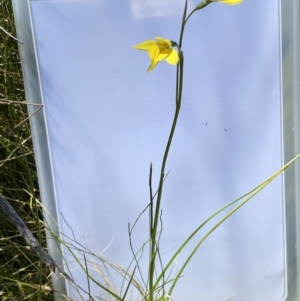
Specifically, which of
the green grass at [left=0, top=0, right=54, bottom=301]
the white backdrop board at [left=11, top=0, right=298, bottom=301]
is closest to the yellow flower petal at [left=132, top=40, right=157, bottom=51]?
the white backdrop board at [left=11, top=0, right=298, bottom=301]

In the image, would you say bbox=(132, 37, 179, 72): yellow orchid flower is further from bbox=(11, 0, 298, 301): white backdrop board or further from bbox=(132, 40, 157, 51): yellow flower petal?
bbox=(11, 0, 298, 301): white backdrop board

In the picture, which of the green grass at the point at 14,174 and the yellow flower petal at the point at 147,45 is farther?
the green grass at the point at 14,174

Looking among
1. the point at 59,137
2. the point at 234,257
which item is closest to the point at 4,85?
the point at 59,137

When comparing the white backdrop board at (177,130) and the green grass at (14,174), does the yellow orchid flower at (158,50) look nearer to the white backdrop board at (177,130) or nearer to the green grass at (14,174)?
the white backdrop board at (177,130)

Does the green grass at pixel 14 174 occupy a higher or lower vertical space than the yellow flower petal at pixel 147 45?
lower

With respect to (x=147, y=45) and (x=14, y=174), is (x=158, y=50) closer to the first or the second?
(x=147, y=45)

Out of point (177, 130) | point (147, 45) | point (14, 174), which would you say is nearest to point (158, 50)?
point (147, 45)

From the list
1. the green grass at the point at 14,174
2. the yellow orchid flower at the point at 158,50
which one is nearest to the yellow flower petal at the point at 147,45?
the yellow orchid flower at the point at 158,50
